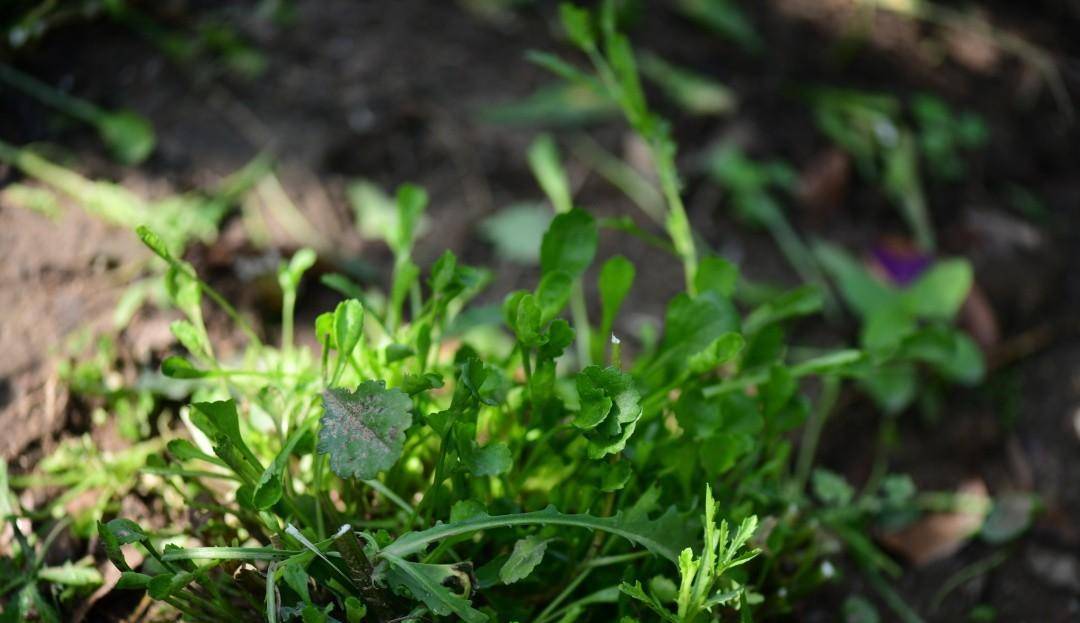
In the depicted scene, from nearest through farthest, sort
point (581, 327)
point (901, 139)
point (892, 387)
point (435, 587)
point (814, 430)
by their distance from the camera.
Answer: point (435, 587)
point (581, 327)
point (814, 430)
point (892, 387)
point (901, 139)

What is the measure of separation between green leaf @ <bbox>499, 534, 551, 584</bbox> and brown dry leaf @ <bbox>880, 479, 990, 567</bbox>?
832 millimetres

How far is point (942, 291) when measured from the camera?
1.80 metres

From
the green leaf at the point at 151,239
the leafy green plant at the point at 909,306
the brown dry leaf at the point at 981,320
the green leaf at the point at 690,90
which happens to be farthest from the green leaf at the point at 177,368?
the brown dry leaf at the point at 981,320

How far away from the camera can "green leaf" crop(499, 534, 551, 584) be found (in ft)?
2.97

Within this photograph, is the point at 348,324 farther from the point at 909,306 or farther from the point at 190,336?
the point at 909,306

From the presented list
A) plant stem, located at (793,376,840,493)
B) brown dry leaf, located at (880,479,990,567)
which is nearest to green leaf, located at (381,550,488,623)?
plant stem, located at (793,376,840,493)

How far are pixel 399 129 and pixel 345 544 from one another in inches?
47.5

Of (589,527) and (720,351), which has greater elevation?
(720,351)

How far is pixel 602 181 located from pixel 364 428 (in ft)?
3.91

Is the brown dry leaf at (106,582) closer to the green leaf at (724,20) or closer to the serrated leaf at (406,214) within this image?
the serrated leaf at (406,214)

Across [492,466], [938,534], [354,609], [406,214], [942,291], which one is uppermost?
[406,214]

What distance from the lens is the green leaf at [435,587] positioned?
0.87 meters

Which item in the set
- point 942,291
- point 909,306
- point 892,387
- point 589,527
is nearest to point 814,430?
point 892,387

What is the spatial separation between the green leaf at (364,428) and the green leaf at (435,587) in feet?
0.31
